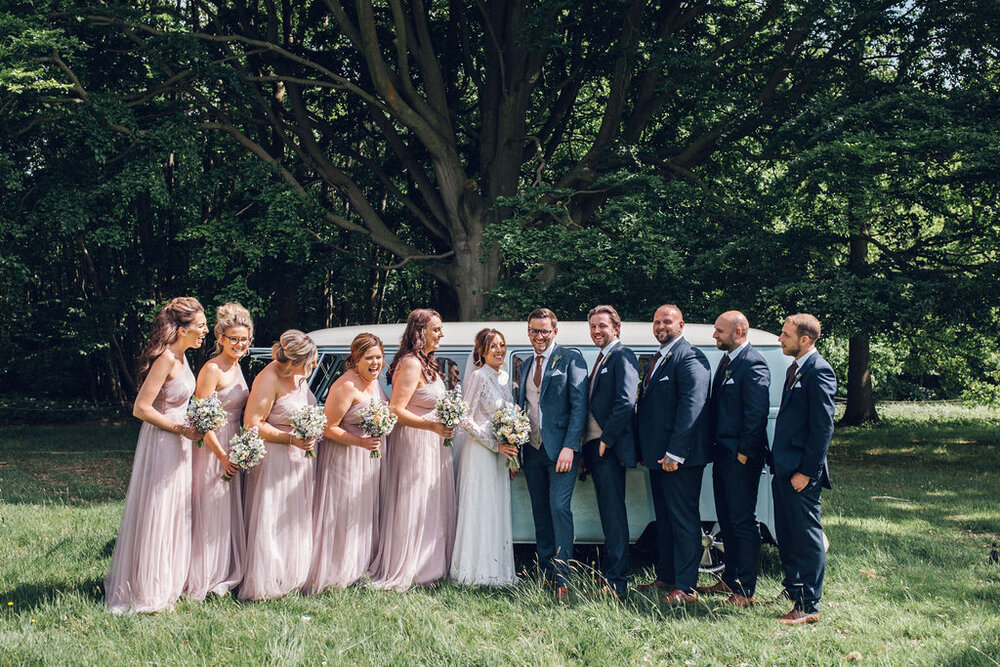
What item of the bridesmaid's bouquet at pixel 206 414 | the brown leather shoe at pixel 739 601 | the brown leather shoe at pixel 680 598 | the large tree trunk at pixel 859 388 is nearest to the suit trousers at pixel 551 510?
the brown leather shoe at pixel 680 598

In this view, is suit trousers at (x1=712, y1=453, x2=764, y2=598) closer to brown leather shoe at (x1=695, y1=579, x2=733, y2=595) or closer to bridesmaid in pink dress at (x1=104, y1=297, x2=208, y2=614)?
brown leather shoe at (x1=695, y1=579, x2=733, y2=595)

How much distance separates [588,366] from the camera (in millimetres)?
6785

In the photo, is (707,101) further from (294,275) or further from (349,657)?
(349,657)

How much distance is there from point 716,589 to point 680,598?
1.47 ft

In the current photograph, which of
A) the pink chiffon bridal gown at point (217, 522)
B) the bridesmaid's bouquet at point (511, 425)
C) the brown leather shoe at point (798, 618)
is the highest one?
the bridesmaid's bouquet at point (511, 425)

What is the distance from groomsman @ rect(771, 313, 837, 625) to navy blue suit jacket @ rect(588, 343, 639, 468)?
40.5 inches

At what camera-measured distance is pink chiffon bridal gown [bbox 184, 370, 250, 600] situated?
5.66m

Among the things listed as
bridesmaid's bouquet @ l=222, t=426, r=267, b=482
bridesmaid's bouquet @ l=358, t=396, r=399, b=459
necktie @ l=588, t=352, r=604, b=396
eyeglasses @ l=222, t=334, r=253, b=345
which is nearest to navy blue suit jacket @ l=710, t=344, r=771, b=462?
necktie @ l=588, t=352, r=604, b=396

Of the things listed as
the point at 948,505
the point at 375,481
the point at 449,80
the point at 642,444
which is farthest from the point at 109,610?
the point at 449,80

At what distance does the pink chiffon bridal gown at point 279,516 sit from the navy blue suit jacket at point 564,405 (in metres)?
1.83

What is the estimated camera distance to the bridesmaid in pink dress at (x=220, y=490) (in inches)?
223

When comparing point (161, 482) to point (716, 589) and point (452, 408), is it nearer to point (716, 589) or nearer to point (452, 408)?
point (452, 408)

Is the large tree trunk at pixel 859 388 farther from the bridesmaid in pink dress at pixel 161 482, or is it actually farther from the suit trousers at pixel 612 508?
the bridesmaid in pink dress at pixel 161 482

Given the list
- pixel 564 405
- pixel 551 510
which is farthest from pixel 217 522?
pixel 564 405
